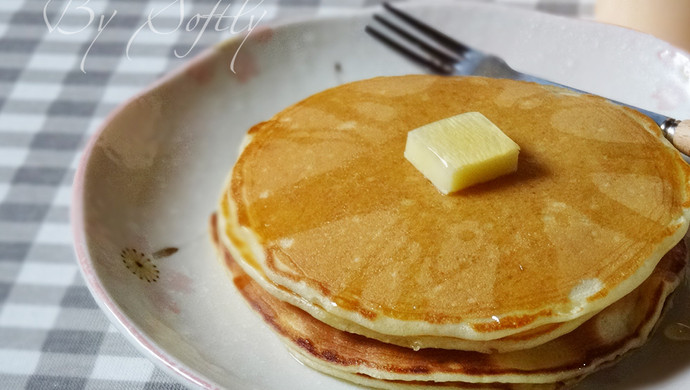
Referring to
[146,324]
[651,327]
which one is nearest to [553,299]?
[651,327]

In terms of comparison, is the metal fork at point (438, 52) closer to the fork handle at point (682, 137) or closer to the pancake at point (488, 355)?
the fork handle at point (682, 137)

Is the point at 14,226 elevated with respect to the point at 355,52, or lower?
lower

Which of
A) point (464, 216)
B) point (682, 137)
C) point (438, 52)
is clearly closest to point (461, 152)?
point (464, 216)

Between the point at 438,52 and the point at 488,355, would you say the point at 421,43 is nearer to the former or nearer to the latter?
the point at 438,52

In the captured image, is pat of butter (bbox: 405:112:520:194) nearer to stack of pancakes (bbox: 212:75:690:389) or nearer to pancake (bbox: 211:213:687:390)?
stack of pancakes (bbox: 212:75:690:389)

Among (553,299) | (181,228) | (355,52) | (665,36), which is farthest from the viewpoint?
(665,36)

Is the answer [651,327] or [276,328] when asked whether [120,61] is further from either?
Result: [651,327]
